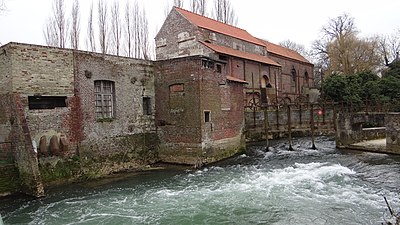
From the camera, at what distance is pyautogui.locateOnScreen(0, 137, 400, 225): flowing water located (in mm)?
7812

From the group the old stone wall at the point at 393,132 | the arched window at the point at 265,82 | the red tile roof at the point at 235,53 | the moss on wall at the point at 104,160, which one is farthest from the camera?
the arched window at the point at 265,82

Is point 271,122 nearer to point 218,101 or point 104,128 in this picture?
point 218,101

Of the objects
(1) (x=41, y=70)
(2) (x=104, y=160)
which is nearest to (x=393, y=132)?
(2) (x=104, y=160)

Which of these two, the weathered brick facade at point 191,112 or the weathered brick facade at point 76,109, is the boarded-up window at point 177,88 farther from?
the weathered brick facade at point 76,109

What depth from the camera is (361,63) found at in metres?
35.5

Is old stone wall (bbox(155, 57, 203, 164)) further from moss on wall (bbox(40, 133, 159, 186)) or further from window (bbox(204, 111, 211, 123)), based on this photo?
moss on wall (bbox(40, 133, 159, 186))

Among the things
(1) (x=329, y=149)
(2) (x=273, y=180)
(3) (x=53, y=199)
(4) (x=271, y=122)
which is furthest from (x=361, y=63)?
(3) (x=53, y=199)

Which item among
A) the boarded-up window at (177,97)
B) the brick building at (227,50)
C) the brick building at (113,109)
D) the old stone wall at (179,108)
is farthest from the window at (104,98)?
the brick building at (227,50)

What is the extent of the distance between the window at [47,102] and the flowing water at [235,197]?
312 cm

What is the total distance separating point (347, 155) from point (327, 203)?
293 inches

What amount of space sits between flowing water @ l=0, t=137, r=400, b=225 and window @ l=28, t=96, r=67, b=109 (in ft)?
10.2

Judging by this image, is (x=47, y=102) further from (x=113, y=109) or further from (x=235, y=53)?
(x=235, y=53)

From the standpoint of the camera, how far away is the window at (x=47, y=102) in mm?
11777

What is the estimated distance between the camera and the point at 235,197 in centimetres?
938
